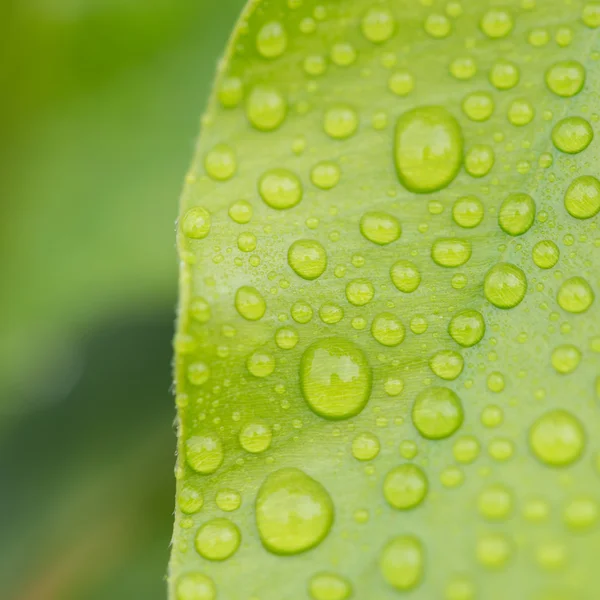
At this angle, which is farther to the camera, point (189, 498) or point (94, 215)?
point (94, 215)

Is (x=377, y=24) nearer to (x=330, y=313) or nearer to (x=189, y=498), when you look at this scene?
(x=330, y=313)

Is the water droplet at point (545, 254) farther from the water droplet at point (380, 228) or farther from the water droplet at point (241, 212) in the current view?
the water droplet at point (241, 212)

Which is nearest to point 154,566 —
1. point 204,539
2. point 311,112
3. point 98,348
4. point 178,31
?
point 98,348

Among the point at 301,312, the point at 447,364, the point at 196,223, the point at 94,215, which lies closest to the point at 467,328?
the point at 447,364

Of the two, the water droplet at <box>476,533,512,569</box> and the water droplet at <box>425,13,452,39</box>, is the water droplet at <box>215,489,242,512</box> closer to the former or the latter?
the water droplet at <box>476,533,512,569</box>

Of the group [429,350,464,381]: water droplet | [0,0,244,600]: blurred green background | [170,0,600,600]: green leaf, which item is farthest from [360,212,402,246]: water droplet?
[0,0,244,600]: blurred green background

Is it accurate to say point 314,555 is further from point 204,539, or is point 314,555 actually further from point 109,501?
point 109,501
